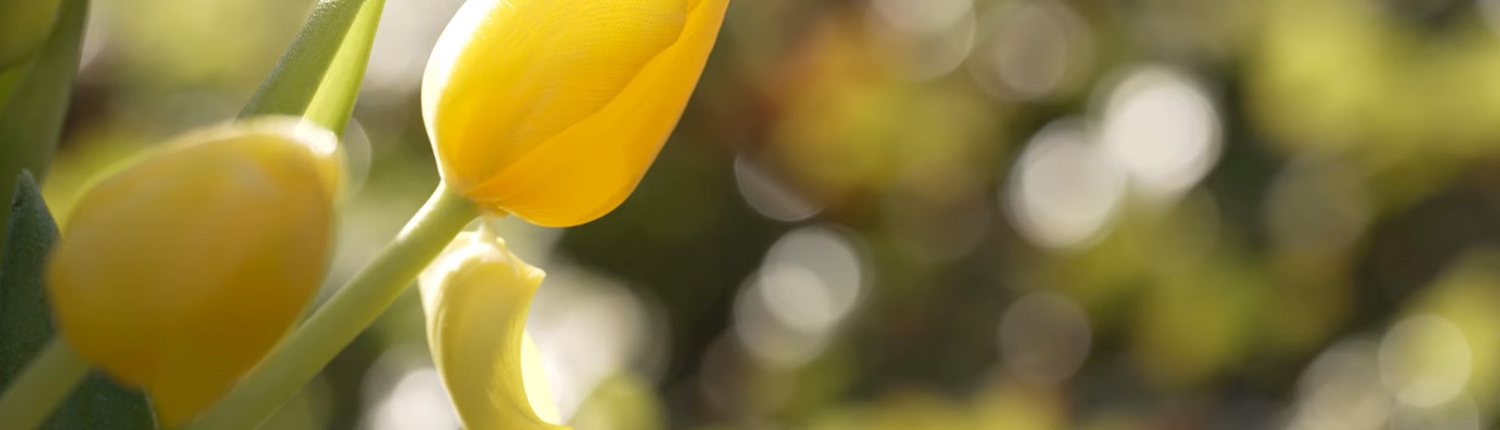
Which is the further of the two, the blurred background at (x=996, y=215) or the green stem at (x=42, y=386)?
the blurred background at (x=996, y=215)

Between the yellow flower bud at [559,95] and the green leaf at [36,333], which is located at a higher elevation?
the yellow flower bud at [559,95]

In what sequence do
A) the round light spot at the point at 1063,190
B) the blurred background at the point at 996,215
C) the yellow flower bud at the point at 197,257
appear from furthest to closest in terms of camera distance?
the round light spot at the point at 1063,190, the blurred background at the point at 996,215, the yellow flower bud at the point at 197,257

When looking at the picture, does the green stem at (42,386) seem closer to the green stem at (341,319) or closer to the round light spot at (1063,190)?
the green stem at (341,319)

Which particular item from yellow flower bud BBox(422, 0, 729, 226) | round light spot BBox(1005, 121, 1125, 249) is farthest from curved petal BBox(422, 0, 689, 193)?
round light spot BBox(1005, 121, 1125, 249)

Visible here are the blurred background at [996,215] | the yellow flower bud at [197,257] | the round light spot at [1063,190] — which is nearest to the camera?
the yellow flower bud at [197,257]

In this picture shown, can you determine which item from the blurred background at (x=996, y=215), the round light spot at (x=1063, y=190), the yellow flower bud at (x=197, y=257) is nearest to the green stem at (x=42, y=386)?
the yellow flower bud at (x=197, y=257)

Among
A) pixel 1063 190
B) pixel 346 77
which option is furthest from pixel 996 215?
pixel 346 77

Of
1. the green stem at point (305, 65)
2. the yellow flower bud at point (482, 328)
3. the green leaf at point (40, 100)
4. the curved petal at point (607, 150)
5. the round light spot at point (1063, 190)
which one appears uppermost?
the round light spot at point (1063, 190)

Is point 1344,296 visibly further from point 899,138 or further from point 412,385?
point 412,385

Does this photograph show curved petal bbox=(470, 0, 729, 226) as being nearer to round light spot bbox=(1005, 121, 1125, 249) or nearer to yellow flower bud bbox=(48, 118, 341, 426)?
yellow flower bud bbox=(48, 118, 341, 426)
